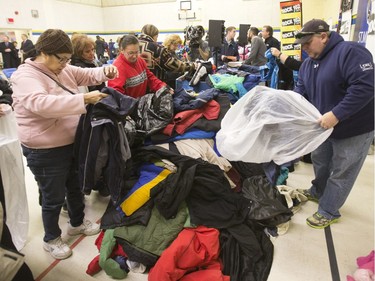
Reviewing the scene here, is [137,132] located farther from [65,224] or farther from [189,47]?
[189,47]

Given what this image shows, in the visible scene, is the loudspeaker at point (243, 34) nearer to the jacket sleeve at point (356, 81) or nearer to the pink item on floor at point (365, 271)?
the jacket sleeve at point (356, 81)

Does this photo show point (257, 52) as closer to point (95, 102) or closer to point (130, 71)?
point (130, 71)

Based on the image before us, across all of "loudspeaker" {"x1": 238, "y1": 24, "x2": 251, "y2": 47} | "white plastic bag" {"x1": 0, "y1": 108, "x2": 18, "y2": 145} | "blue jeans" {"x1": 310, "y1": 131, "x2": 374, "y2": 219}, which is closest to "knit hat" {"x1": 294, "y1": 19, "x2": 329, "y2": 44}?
"blue jeans" {"x1": 310, "y1": 131, "x2": 374, "y2": 219}

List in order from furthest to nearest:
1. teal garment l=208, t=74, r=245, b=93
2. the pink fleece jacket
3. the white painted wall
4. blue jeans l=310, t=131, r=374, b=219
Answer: the white painted wall, teal garment l=208, t=74, r=245, b=93, blue jeans l=310, t=131, r=374, b=219, the pink fleece jacket

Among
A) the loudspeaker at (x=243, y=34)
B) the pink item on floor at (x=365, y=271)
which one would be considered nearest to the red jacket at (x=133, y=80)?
the pink item on floor at (x=365, y=271)

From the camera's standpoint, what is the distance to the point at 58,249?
182 cm

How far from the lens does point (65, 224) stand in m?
2.21

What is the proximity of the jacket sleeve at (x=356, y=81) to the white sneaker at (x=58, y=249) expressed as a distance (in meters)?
1.94

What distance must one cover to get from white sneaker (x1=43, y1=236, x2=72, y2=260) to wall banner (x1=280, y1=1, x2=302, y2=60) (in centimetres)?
319

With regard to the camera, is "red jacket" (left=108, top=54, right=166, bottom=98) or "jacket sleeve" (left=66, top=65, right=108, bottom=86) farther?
"red jacket" (left=108, top=54, right=166, bottom=98)

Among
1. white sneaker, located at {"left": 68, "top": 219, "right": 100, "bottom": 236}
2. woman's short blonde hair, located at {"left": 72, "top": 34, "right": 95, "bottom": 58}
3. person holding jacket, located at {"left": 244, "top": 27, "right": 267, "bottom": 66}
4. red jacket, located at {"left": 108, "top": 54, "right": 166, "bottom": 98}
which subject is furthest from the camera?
person holding jacket, located at {"left": 244, "top": 27, "right": 267, "bottom": 66}

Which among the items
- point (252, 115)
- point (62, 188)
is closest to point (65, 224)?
point (62, 188)

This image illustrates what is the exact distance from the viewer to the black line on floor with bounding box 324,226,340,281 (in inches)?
64.9

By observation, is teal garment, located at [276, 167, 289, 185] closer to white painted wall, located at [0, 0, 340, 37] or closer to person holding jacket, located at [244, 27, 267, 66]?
person holding jacket, located at [244, 27, 267, 66]
